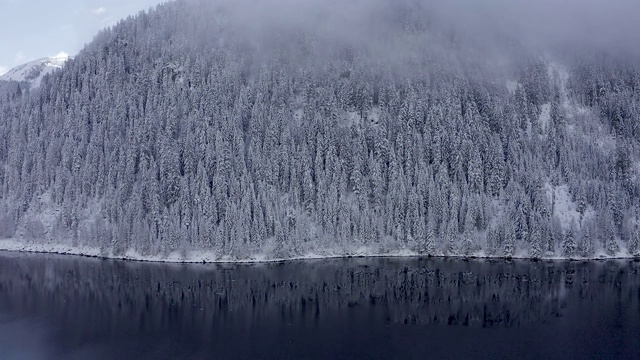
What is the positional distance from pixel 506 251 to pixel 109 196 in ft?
411

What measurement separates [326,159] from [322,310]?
71191 mm

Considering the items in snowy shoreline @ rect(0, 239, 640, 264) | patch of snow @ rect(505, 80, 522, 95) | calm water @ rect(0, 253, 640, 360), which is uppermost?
patch of snow @ rect(505, 80, 522, 95)

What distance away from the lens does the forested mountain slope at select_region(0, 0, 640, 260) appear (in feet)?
463

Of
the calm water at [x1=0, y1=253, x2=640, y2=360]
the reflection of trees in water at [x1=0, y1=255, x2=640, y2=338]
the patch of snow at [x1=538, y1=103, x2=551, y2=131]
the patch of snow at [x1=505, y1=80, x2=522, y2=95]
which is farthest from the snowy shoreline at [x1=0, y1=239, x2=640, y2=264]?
the patch of snow at [x1=505, y1=80, x2=522, y2=95]

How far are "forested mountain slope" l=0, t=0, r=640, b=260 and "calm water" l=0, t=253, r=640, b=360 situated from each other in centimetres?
1091

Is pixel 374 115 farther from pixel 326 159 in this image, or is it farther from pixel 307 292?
pixel 307 292

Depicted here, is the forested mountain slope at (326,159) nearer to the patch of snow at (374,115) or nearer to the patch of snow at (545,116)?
the patch of snow at (545,116)

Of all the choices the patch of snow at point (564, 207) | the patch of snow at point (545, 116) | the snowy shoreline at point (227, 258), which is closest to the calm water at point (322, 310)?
the snowy shoreline at point (227, 258)

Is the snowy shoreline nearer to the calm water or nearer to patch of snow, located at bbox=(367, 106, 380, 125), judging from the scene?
the calm water

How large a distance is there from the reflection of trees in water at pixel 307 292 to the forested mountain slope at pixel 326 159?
10850 mm

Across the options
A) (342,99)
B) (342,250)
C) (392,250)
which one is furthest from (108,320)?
(342,99)

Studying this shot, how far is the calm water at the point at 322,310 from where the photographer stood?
74.0 meters

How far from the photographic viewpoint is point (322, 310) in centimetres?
9419

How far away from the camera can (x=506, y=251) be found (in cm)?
13725
